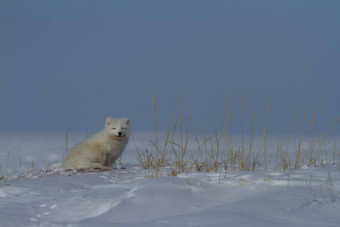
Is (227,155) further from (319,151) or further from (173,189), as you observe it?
(173,189)

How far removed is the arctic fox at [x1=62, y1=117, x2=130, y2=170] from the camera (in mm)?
6301

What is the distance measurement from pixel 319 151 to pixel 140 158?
2399 mm

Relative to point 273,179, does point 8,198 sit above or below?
below

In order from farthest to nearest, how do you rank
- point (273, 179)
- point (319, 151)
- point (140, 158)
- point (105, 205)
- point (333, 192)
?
point (140, 158) < point (319, 151) < point (273, 179) < point (333, 192) < point (105, 205)

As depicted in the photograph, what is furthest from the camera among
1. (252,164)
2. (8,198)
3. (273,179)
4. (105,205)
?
(252,164)

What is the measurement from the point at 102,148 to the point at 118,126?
1.34 ft

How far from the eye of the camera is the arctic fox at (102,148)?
630 centimetres

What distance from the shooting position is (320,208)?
277cm

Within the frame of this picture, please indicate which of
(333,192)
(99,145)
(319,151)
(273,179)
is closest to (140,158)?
(99,145)

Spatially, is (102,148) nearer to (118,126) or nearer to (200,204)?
(118,126)

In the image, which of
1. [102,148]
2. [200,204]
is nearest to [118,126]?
[102,148]

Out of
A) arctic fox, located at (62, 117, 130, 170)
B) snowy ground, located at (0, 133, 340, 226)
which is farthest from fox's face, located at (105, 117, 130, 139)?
snowy ground, located at (0, 133, 340, 226)

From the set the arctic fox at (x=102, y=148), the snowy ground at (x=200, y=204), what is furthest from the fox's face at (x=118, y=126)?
the snowy ground at (x=200, y=204)

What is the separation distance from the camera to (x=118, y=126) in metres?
6.59
